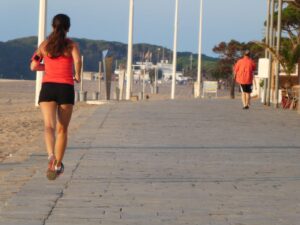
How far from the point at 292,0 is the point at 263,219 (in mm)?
27029

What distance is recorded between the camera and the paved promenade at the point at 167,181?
27.3 feet

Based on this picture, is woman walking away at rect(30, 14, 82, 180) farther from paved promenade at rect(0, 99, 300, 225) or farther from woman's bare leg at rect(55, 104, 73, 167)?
paved promenade at rect(0, 99, 300, 225)

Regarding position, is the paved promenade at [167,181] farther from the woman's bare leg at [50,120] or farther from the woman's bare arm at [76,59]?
the woman's bare arm at [76,59]

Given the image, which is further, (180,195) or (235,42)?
(235,42)

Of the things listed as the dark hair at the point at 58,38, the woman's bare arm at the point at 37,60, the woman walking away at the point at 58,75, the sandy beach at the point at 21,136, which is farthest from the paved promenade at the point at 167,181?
the dark hair at the point at 58,38

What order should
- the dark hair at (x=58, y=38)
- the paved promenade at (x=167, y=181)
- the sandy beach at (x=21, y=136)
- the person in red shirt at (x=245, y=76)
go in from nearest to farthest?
the paved promenade at (x=167, y=181)
the dark hair at (x=58, y=38)
the sandy beach at (x=21, y=136)
the person in red shirt at (x=245, y=76)

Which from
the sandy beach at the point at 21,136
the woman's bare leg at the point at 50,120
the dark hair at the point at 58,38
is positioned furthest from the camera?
the sandy beach at the point at 21,136

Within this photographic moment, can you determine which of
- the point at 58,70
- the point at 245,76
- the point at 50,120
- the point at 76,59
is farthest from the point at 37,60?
the point at 245,76

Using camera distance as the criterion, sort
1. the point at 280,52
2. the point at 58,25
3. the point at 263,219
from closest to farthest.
A: 1. the point at 263,219
2. the point at 58,25
3. the point at 280,52

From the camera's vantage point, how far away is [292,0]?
3456 centimetres

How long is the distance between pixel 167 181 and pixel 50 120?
142cm

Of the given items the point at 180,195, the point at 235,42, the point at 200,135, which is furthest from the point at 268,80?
the point at 235,42

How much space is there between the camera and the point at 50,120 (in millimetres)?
10875

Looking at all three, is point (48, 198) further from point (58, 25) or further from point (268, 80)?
point (268, 80)
